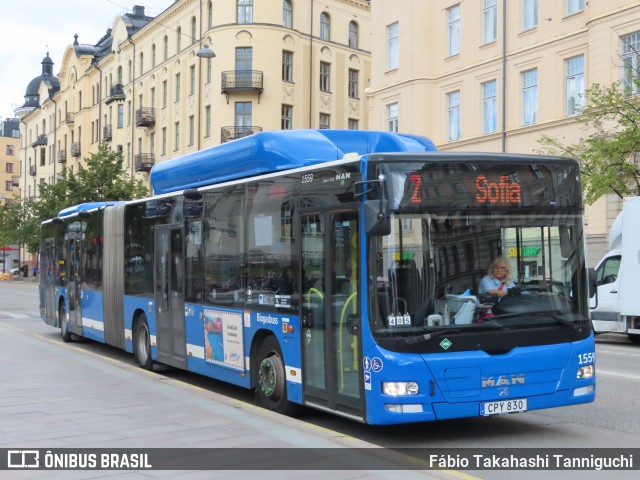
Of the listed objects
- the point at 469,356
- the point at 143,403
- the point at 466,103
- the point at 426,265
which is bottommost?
the point at 143,403

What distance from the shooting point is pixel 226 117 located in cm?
4859

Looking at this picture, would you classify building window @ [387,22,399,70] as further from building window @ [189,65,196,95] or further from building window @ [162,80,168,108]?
building window @ [162,80,168,108]

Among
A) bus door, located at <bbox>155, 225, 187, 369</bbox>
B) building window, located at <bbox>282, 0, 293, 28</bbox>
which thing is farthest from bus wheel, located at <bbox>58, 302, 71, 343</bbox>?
building window, located at <bbox>282, 0, 293, 28</bbox>

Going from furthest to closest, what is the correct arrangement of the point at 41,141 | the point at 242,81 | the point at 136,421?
the point at 41,141 < the point at 242,81 < the point at 136,421

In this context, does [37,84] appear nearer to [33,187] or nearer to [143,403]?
[33,187]

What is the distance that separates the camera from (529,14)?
31484mm

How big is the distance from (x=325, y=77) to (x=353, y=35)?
3.98 m

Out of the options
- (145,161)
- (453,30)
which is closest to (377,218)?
(453,30)

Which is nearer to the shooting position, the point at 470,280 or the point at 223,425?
the point at 470,280

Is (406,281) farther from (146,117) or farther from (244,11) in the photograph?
(146,117)

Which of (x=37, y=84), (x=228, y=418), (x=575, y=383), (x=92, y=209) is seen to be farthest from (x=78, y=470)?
(x=37, y=84)

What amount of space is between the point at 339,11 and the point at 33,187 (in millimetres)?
56921

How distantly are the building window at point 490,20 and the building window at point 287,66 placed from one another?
18.0m

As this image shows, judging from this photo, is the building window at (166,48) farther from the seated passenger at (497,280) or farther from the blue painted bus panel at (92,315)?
the seated passenger at (497,280)
